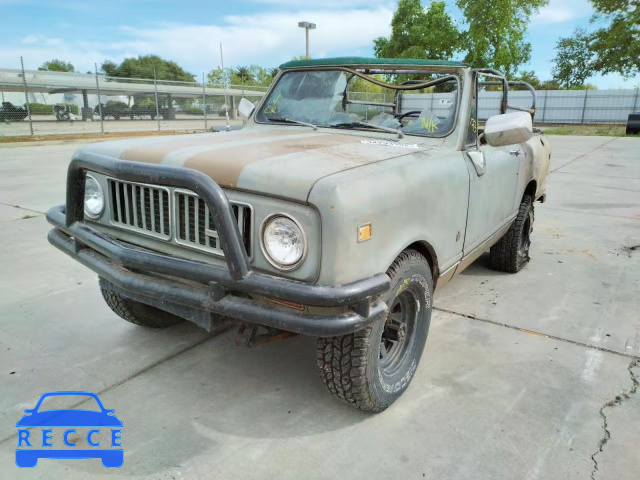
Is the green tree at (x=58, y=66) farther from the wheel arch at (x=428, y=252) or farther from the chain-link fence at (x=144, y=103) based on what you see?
the wheel arch at (x=428, y=252)

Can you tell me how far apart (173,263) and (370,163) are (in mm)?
1025

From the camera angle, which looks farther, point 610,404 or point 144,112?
point 144,112

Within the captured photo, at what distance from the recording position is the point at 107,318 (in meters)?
3.75

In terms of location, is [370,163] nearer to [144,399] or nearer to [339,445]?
[339,445]

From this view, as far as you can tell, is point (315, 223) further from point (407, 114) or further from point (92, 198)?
point (407, 114)

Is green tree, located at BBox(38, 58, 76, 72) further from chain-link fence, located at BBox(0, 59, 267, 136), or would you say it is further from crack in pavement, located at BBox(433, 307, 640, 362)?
crack in pavement, located at BBox(433, 307, 640, 362)

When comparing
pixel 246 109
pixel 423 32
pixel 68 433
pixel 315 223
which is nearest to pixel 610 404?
pixel 315 223

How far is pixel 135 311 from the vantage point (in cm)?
340

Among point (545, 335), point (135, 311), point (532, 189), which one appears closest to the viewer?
point (135, 311)

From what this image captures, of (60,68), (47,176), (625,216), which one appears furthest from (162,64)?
(625,216)

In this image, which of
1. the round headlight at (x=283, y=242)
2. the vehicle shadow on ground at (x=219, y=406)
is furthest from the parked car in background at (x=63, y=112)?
the round headlight at (x=283, y=242)

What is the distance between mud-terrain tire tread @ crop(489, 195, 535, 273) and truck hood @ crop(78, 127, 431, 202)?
187 cm

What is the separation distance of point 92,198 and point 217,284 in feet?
3.75

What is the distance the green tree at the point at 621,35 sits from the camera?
32.8 metres
